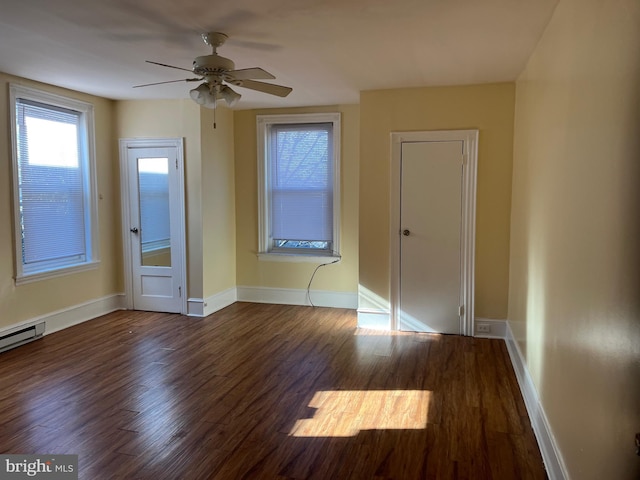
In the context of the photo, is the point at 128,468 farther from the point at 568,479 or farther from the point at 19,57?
the point at 19,57

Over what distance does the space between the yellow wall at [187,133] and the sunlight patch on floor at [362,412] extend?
8.28 ft

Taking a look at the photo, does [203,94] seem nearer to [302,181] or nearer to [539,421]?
[302,181]

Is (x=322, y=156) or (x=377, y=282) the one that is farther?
(x=322, y=156)

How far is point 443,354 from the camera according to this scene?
398cm

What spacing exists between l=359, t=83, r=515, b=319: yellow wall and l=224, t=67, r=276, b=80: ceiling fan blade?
1.82 m

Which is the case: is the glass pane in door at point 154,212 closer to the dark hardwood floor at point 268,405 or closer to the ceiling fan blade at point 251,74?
the dark hardwood floor at point 268,405

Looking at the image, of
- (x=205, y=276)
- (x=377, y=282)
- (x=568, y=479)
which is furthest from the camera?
(x=205, y=276)

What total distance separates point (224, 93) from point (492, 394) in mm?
2750

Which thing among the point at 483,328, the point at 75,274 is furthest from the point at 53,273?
the point at 483,328

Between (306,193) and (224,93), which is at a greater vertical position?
(224,93)

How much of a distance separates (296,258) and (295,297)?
49 cm

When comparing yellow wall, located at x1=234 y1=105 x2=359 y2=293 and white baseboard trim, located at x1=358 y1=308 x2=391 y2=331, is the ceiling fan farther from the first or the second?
white baseboard trim, located at x1=358 y1=308 x2=391 y2=331

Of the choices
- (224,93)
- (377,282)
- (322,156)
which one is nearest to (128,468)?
(224,93)

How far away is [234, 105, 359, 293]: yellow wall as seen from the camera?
536 cm
